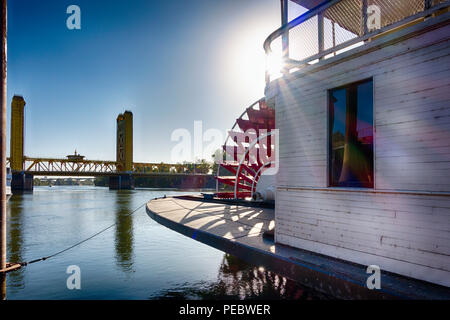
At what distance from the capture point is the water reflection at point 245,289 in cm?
432

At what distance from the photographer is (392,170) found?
394cm

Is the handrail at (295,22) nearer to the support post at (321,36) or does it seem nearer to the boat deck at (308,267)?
the support post at (321,36)

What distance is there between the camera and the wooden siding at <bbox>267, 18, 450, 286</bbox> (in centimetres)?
349

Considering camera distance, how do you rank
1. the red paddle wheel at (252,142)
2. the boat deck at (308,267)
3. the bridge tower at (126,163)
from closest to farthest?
1. the boat deck at (308,267)
2. the red paddle wheel at (252,142)
3. the bridge tower at (126,163)

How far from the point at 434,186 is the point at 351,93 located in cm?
183

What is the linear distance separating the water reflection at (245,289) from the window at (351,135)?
171 cm

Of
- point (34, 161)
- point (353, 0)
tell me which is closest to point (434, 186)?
point (353, 0)

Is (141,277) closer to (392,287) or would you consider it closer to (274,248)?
(274,248)

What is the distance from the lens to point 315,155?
504 cm

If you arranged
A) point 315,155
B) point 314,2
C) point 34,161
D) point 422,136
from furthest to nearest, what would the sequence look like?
point 34,161
point 314,2
point 315,155
point 422,136

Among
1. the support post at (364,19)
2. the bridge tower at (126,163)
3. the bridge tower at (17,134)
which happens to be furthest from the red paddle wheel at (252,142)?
the bridge tower at (17,134)

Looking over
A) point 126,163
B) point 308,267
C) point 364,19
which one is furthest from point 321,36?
point 126,163

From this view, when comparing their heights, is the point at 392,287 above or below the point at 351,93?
below

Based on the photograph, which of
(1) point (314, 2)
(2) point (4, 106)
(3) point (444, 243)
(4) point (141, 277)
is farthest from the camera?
(1) point (314, 2)
